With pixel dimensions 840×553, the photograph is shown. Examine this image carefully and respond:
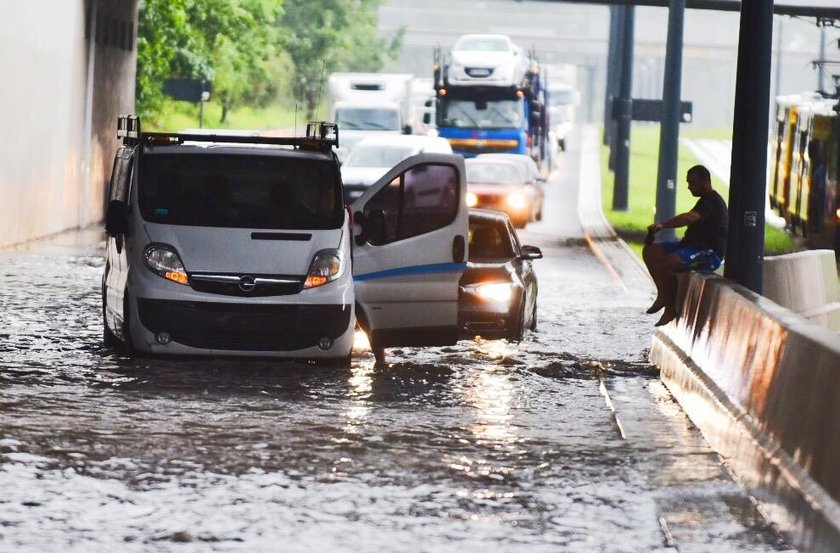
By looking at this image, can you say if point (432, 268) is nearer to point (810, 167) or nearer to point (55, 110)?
point (55, 110)

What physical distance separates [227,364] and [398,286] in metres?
1.52

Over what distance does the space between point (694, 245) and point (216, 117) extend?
60.6m

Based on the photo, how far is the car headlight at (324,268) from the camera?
1486 centimetres

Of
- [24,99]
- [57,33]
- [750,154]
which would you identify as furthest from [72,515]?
[57,33]

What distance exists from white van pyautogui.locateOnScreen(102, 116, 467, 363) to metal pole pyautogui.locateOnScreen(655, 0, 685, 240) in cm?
1965

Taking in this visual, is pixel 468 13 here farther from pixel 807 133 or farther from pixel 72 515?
pixel 72 515

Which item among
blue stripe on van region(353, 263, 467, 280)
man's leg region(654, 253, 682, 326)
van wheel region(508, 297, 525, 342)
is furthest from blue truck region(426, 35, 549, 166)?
blue stripe on van region(353, 263, 467, 280)

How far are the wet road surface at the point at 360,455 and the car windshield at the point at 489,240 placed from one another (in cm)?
104

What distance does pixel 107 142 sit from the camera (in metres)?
39.9

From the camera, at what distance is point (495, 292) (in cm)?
1767

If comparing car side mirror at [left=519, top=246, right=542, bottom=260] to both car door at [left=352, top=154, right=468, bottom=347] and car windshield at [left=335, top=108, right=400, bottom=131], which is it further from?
car windshield at [left=335, top=108, right=400, bottom=131]

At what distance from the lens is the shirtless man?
16297mm

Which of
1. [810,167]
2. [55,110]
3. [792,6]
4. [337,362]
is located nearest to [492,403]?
[337,362]

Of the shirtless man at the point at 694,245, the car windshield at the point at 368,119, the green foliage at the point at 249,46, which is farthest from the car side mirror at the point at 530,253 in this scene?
the car windshield at the point at 368,119
